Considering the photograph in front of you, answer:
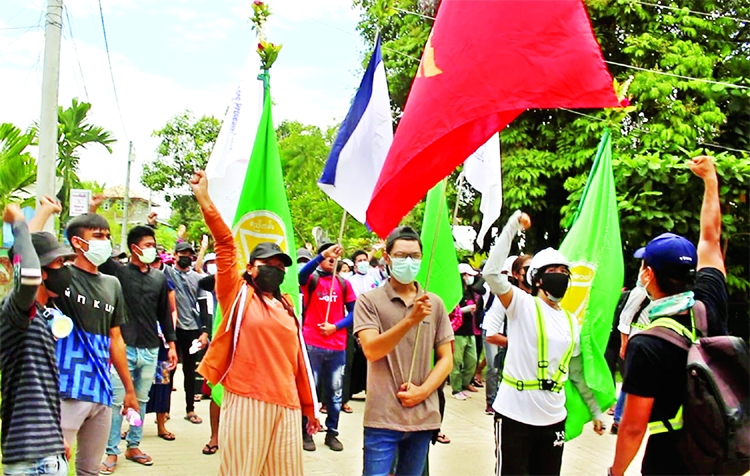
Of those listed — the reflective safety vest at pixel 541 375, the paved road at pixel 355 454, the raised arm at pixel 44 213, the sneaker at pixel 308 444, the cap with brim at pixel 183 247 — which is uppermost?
the raised arm at pixel 44 213

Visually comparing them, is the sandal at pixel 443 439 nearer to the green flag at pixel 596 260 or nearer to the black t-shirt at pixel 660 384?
the green flag at pixel 596 260

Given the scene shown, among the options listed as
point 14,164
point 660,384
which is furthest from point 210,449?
point 14,164

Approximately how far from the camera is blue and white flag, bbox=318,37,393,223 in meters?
5.58

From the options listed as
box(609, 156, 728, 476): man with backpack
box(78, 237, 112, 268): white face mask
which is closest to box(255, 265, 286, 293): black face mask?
box(78, 237, 112, 268): white face mask

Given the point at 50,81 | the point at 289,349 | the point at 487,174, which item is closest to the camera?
the point at 289,349

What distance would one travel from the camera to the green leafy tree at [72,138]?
13.8 m

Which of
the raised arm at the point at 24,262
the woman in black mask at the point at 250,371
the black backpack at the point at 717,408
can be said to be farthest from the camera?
the woman in black mask at the point at 250,371

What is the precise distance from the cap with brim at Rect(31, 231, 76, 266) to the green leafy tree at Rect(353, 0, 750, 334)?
8989 mm

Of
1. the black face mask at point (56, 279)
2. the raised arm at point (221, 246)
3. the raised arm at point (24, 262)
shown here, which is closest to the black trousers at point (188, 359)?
the raised arm at point (221, 246)

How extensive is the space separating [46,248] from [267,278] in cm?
137

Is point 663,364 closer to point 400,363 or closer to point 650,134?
point 400,363

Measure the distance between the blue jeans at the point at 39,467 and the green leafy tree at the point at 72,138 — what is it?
36.6 ft

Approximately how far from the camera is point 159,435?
287 inches

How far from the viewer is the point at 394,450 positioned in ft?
13.5
